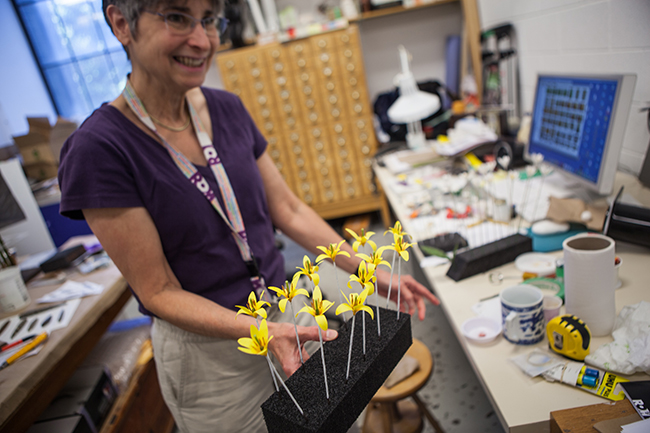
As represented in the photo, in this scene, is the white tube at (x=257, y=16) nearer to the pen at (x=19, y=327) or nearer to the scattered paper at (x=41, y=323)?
the scattered paper at (x=41, y=323)

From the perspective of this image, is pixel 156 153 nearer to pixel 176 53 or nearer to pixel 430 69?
pixel 176 53

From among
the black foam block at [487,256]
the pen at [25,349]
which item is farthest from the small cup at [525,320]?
the pen at [25,349]

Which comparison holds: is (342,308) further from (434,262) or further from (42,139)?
(42,139)

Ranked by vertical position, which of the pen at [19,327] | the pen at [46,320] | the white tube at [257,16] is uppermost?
the white tube at [257,16]

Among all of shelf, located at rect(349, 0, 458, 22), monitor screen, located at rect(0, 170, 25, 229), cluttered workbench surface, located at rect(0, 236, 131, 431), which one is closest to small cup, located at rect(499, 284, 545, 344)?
cluttered workbench surface, located at rect(0, 236, 131, 431)

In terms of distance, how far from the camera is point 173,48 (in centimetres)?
91

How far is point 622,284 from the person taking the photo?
1047 mm

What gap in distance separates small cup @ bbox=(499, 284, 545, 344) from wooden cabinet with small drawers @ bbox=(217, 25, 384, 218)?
8.00 feet

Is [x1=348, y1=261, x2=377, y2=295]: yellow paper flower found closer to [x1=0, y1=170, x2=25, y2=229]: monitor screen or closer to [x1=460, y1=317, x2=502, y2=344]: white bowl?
[x1=460, y1=317, x2=502, y2=344]: white bowl

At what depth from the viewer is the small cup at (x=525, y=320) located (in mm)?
922

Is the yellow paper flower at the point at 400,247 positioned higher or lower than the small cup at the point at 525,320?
higher

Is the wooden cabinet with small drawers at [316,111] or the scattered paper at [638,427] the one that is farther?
the wooden cabinet with small drawers at [316,111]

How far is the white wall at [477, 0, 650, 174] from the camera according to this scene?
4.50 ft

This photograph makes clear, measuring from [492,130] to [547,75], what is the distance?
2.40ft
